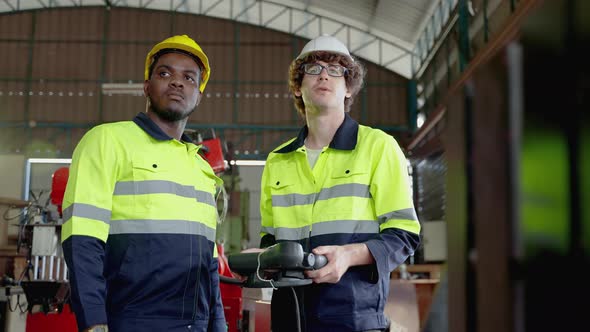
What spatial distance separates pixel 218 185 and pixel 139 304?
770 mm

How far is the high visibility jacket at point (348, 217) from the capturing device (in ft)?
5.91

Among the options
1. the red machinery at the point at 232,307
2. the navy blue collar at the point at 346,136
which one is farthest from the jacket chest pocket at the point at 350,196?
the red machinery at the point at 232,307

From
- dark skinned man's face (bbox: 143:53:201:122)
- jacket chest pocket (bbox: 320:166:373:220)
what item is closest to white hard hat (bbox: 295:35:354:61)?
jacket chest pocket (bbox: 320:166:373:220)

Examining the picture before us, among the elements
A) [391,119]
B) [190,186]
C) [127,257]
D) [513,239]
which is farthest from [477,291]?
[391,119]

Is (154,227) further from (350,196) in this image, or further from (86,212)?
(350,196)

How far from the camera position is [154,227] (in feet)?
7.18

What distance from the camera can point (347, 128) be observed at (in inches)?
82.8

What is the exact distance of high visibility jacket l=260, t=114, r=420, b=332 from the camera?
5.91ft

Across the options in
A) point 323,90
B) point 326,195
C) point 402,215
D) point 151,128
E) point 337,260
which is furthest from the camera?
point 151,128

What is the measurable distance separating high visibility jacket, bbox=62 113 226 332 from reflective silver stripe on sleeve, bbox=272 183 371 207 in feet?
1.39

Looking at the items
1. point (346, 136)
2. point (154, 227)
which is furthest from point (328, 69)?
point (154, 227)

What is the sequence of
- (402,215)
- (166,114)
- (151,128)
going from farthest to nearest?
(166,114) → (151,128) → (402,215)

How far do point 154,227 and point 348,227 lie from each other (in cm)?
77

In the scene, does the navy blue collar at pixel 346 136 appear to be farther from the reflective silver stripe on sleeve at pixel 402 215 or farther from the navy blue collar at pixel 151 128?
the navy blue collar at pixel 151 128
